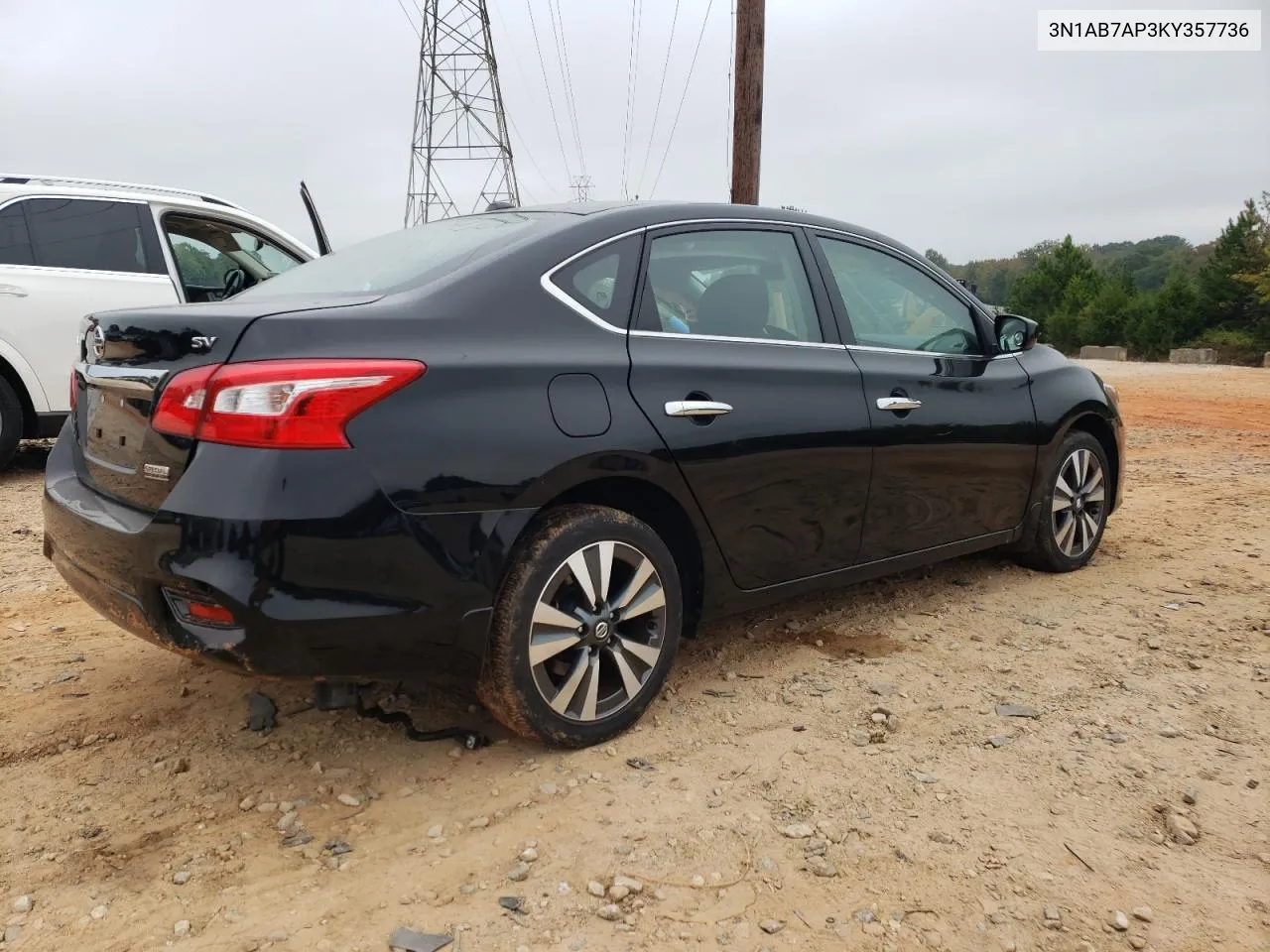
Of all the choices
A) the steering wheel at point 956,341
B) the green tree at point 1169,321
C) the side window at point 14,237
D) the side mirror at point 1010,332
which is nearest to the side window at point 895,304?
the steering wheel at point 956,341

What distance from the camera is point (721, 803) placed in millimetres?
2623

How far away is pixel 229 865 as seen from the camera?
2389mm

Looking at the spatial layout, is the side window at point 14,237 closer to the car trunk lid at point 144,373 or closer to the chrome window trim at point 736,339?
the car trunk lid at point 144,373

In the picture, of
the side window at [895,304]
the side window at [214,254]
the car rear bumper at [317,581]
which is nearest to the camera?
the car rear bumper at [317,581]

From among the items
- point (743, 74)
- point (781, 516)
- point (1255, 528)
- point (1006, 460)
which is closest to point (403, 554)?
point (781, 516)

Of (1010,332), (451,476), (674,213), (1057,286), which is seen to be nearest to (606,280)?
(674,213)

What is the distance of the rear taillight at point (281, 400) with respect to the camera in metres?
2.36

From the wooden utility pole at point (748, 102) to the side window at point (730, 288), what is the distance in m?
7.82

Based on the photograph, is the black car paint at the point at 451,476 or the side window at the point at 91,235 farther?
the side window at the point at 91,235

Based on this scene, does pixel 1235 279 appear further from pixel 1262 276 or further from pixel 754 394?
pixel 754 394

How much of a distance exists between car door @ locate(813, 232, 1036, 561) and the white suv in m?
3.44

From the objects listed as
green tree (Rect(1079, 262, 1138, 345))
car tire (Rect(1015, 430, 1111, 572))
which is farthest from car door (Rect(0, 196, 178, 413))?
green tree (Rect(1079, 262, 1138, 345))

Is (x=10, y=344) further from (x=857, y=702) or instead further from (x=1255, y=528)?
(x=1255, y=528)

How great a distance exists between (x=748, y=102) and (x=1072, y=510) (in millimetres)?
7677
